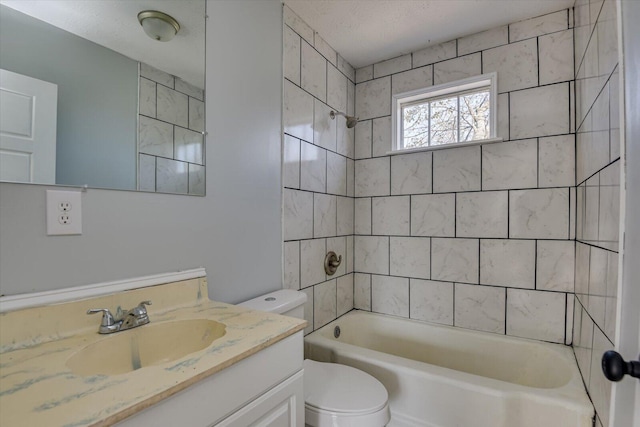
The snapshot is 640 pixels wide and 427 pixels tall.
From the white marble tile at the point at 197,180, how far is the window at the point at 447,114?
1.61 metres

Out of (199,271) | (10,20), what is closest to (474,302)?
(199,271)

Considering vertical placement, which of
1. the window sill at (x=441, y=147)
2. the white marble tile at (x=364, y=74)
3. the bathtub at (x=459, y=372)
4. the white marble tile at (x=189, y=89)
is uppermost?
the white marble tile at (x=364, y=74)

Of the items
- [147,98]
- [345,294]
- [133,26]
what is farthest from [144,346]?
[345,294]

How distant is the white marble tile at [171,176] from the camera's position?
1131 mm

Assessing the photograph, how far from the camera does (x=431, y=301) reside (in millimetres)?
2189

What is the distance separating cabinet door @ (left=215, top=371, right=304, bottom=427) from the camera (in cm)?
78

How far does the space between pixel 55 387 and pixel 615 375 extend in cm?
122

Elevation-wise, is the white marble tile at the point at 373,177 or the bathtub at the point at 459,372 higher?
the white marble tile at the point at 373,177

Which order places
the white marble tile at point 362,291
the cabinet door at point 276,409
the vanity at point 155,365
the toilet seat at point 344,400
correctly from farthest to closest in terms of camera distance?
the white marble tile at point 362,291
the toilet seat at point 344,400
the cabinet door at point 276,409
the vanity at point 155,365

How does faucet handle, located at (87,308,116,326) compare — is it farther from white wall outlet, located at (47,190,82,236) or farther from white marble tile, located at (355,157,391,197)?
white marble tile, located at (355,157,391,197)

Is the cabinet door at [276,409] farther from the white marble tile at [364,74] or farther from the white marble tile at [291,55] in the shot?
the white marble tile at [364,74]

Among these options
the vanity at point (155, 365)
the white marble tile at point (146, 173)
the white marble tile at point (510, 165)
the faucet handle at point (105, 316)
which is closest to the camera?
the vanity at point (155, 365)

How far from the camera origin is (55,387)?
1.96ft

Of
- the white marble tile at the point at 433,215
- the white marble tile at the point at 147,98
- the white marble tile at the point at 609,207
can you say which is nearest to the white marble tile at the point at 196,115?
the white marble tile at the point at 147,98
